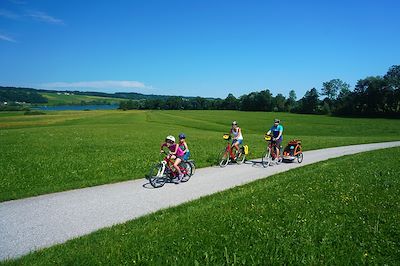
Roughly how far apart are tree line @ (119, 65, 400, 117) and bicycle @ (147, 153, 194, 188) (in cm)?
9096

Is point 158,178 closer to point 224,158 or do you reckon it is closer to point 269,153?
point 224,158

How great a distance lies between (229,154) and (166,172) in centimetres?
559

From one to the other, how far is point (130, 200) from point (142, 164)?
6.81 m

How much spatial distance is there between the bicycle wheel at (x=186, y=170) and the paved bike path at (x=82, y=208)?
0.32 meters

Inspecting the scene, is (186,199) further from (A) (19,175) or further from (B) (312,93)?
(B) (312,93)

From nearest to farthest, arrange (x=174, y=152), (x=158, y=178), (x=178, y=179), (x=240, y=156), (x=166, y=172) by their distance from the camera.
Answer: (x=158, y=178), (x=174, y=152), (x=166, y=172), (x=178, y=179), (x=240, y=156)

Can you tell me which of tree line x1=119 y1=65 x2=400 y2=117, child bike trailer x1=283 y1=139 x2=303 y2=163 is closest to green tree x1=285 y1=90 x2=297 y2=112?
tree line x1=119 y1=65 x2=400 y2=117

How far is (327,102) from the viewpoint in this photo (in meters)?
116

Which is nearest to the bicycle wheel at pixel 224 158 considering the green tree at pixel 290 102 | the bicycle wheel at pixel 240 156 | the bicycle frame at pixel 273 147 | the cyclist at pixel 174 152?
the bicycle wheel at pixel 240 156

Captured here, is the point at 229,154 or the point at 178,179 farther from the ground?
the point at 229,154

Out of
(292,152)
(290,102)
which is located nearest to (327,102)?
(290,102)

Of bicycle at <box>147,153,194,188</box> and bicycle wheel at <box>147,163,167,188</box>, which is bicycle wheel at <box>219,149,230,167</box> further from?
bicycle wheel at <box>147,163,167,188</box>

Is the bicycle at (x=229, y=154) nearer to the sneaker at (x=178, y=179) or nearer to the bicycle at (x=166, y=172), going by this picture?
the bicycle at (x=166, y=172)

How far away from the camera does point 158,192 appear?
38.9 feet
